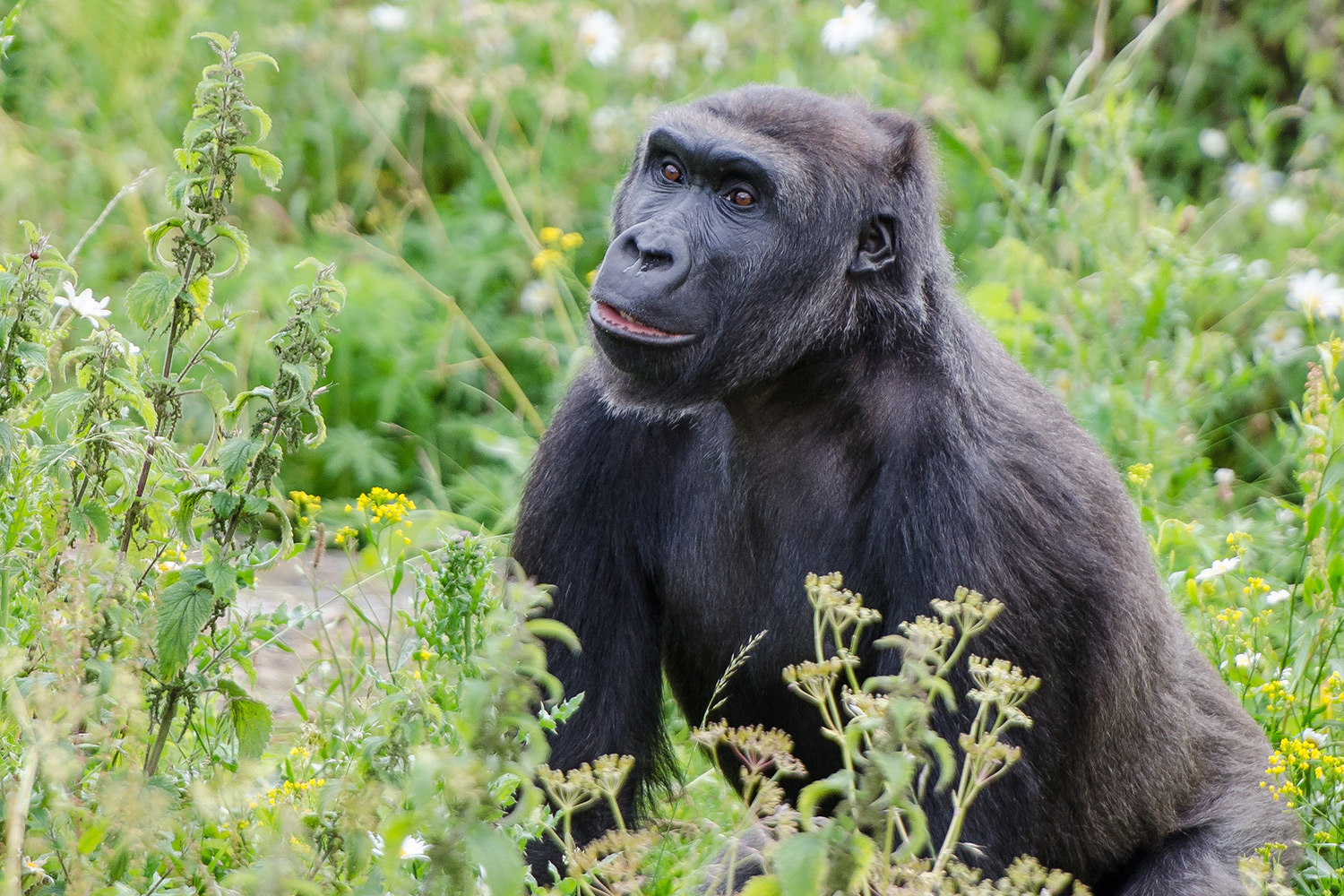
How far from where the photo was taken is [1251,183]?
7.83 m

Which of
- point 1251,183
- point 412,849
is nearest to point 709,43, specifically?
point 1251,183

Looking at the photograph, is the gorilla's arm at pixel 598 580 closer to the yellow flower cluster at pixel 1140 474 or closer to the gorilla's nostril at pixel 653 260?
the gorilla's nostril at pixel 653 260

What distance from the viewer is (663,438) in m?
4.17

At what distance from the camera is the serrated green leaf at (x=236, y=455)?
291 cm

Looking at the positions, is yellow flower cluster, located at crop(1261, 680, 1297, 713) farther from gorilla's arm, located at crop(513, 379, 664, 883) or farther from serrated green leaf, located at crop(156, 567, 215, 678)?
serrated green leaf, located at crop(156, 567, 215, 678)

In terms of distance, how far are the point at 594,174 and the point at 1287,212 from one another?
347 cm

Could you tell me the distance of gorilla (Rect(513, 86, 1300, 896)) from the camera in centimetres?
368

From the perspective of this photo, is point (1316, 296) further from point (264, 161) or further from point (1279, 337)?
point (264, 161)

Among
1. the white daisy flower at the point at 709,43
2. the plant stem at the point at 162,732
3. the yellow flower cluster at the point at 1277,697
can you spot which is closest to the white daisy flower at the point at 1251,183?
the white daisy flower at the point at 709,43

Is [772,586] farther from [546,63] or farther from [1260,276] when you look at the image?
[546,63]

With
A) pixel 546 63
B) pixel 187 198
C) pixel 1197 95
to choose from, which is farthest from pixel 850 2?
pixel 187 198

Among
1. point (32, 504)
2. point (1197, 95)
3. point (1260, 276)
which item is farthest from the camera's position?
point (1197, 95)

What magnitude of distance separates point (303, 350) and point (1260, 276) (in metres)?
4.65

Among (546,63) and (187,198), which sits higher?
(546,63)
